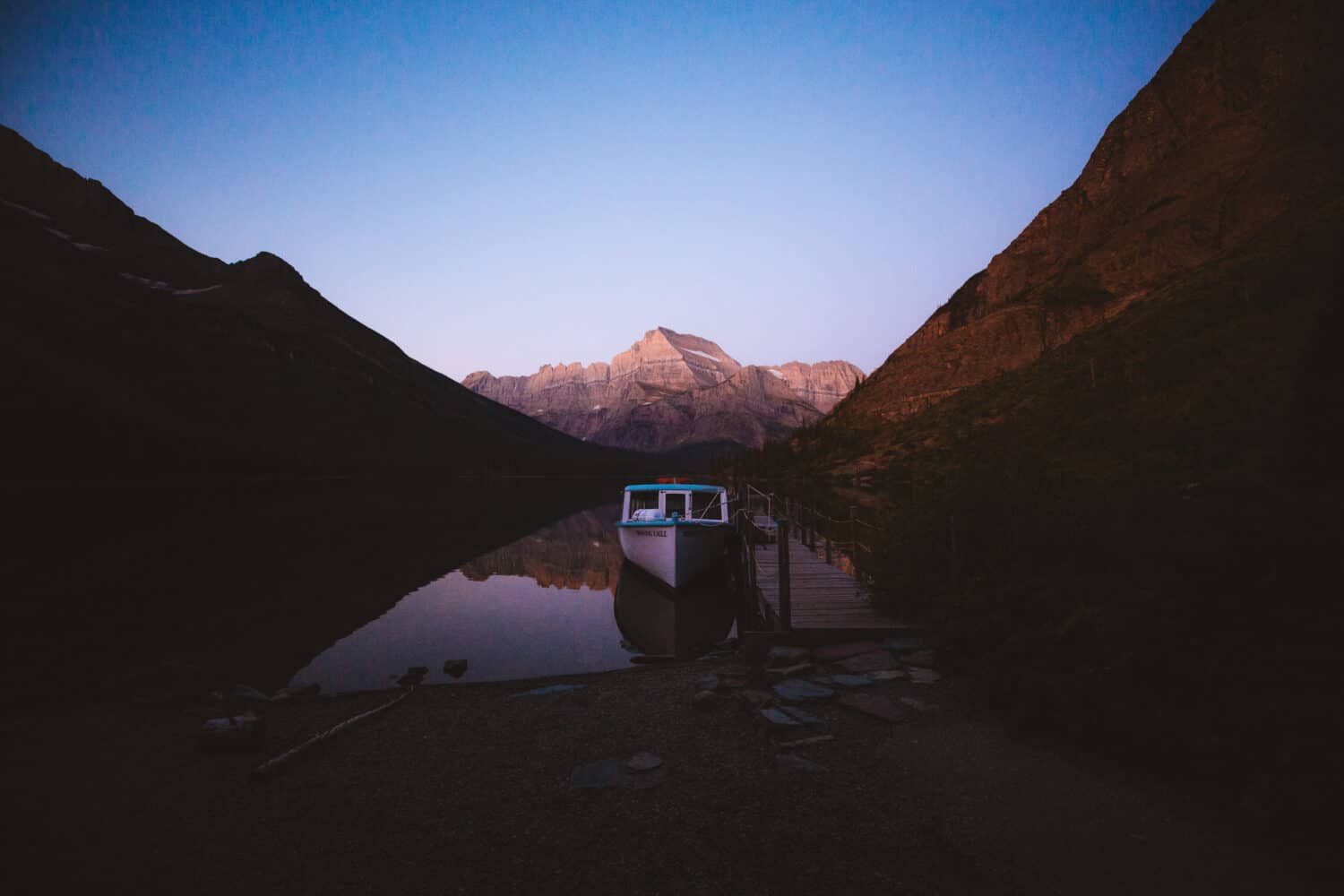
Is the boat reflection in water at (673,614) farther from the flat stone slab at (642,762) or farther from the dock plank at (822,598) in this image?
the flat stone slab at (642,762)

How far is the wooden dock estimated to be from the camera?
12836mm

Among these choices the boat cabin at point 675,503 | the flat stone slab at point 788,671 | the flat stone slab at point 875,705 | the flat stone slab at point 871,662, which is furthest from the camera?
the boat cabin at point 675,503

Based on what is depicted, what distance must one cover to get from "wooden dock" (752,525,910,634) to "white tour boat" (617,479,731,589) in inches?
101

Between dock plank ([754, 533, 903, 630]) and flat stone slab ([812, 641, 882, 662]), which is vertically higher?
dock plank ([754, 533, 903, 630])

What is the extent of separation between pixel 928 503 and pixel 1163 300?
59.0 m

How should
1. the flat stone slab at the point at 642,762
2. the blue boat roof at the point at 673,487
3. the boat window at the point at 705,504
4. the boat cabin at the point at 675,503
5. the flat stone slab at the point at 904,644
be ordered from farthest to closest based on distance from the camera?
→ the boat window at the point at 705,504
the blue boat roof at the point at 673,487
the boat cabin at the point at 675,503
the flat stone slab at the point at 904,644
the flat stone slab at the point at 642,762

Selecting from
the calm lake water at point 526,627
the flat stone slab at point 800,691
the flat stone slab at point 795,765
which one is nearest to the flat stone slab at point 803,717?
the flat stone slab at point 800,691

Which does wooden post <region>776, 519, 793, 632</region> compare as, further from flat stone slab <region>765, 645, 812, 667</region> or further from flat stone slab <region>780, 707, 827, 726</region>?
flat stone slab <region>780, 707, 827, 726</region>

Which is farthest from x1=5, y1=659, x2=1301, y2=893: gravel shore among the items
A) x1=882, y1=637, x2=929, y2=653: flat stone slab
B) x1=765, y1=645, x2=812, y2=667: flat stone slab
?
x1=765, y1=645, x2=812, y2=667: flat stone slab

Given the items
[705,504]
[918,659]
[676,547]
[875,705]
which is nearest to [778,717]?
[875,705]

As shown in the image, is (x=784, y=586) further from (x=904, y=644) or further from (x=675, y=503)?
(x=675, y=503)

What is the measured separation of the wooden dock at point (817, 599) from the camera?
12.8 metres

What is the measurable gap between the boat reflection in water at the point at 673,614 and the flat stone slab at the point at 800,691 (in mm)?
6220

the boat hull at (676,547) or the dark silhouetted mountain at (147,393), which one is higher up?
the dark silhouetted mountain at (147,393)
